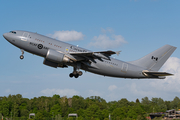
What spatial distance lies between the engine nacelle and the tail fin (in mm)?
13967

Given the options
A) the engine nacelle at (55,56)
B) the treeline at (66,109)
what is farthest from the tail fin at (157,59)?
the treeline at (66,109)

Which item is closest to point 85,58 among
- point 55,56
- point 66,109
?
point 55,56

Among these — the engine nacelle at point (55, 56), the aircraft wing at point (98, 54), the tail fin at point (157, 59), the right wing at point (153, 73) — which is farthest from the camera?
the tail fin at point (157, 59)

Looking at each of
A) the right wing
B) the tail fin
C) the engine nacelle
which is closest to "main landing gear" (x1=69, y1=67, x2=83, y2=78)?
the engine nacelle

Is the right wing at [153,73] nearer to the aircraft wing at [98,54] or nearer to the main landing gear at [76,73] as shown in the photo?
the aircraft wing at [98,54]

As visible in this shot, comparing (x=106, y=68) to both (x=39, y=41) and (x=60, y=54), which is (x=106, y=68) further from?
(x=39, y=41)

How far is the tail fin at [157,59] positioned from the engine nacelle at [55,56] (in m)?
14.0

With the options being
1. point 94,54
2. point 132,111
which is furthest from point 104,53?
point 132,111

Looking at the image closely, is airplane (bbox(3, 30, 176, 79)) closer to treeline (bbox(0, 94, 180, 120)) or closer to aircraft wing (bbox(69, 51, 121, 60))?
aircraft wing (bbox(69, 51, 121, 60))

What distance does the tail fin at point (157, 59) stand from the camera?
4697 centimetres

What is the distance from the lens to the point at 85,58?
138 ft

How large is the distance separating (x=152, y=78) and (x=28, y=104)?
5299 inches

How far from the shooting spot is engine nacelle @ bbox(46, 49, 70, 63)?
39906 millimetres

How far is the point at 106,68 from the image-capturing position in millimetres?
43625
